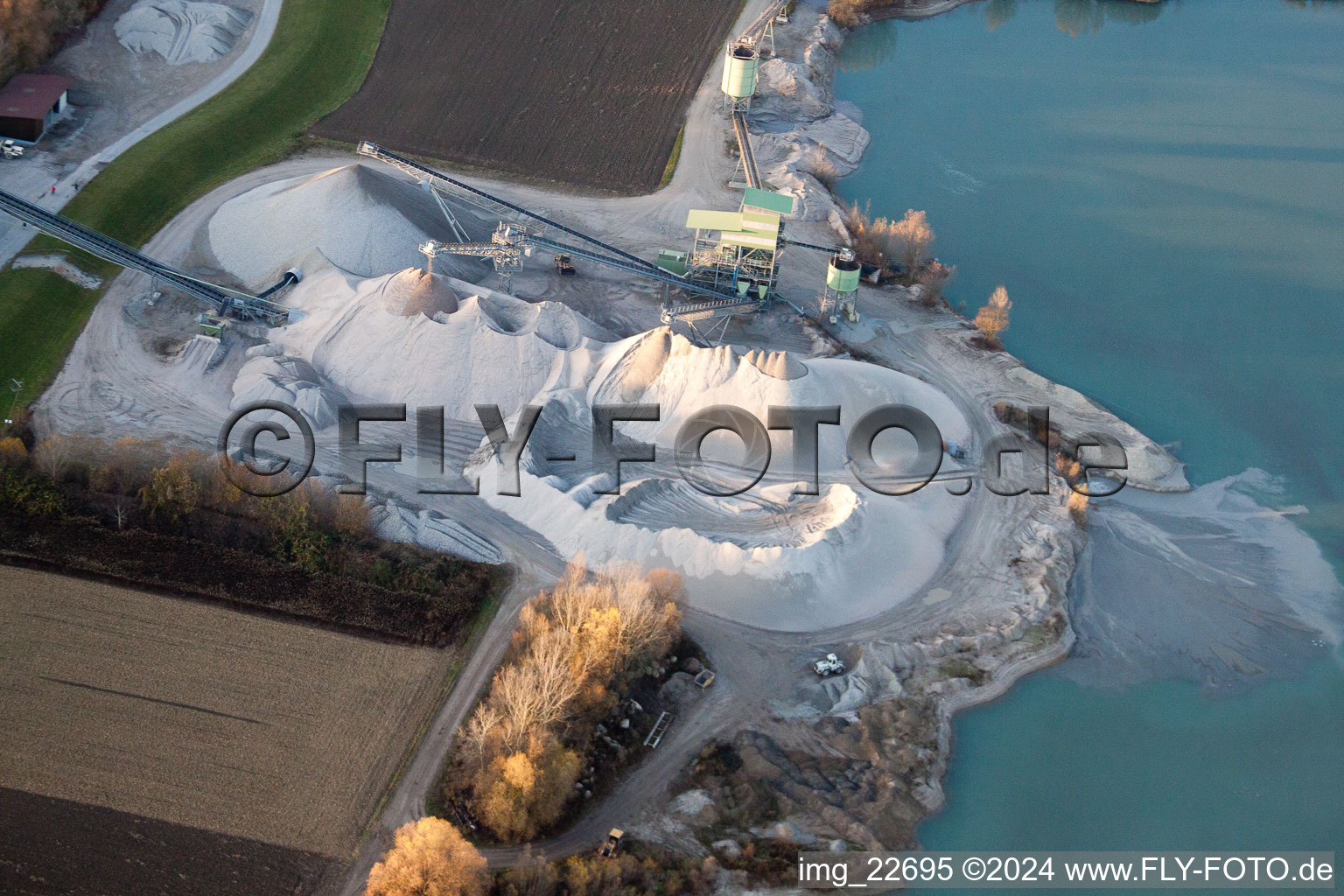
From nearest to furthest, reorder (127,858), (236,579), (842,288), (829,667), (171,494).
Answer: (127,858)
(829,667)
(236,579)
(171,494)
(842,288)

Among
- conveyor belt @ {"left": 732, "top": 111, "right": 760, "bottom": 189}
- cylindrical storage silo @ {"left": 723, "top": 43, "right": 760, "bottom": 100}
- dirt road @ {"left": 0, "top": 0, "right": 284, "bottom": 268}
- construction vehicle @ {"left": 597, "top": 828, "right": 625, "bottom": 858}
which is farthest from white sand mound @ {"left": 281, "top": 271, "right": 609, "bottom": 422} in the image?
cylindrical storage silo @ {"left": 723, "top": 43, "right": 760, "bottom": 100}

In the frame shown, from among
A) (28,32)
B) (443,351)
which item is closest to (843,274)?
(443,351)

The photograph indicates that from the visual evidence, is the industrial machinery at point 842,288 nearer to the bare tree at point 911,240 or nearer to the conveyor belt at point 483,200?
the bare tree at point 911,240

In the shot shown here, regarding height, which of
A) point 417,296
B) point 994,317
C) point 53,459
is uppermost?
point 994,317

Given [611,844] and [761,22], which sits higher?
[761,22]

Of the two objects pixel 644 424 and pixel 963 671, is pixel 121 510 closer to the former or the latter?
pixel 644 424

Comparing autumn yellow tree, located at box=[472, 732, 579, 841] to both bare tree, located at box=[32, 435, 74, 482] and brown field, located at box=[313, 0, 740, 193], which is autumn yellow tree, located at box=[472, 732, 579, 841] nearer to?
bare tree, located at box=[32, 435, 74, 482]
